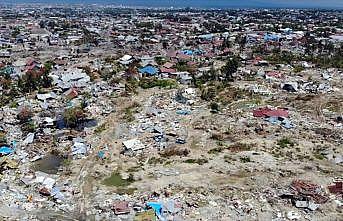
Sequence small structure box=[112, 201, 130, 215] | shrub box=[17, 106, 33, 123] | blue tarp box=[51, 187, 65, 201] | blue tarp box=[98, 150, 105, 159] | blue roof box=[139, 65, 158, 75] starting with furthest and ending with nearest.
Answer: blue roof box=[139, 65, 158, 75] < shrub box=[17, 106, 33, 123] < blue tarp box=[98, 150, 105, 159] < blue tarp box=[51, 187, 65, 201] < small structure box=[112, 201, 130, 215]

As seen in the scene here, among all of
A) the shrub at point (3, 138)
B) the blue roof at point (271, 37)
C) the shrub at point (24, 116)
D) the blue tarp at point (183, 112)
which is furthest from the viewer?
the blue roof at point (271, 37)

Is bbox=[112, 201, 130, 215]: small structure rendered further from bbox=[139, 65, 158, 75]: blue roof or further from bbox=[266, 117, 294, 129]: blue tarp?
bbox=[139, 65, 158, 75]: blue roof

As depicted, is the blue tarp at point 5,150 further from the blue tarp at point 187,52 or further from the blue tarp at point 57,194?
the blue tarp at point 187,52

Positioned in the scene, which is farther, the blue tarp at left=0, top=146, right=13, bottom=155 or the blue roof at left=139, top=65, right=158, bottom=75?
the blue roof at left=139, top=65, right=158, bottom=75

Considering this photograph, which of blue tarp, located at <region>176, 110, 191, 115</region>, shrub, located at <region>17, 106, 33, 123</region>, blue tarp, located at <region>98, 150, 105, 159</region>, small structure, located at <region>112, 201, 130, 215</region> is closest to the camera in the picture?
small structure, located at <region>112, 201, 130, 215</region>

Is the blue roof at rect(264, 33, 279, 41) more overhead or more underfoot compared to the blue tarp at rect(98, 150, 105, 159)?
more overhead

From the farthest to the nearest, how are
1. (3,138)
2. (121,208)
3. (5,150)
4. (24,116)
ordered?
(24,116) → (3,138) → (5,150) → (121,208)

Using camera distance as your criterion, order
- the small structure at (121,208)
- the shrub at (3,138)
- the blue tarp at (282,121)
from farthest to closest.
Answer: the blue tarp at (282,121)
the shrub at (3,138)
the small structure at (121,208)

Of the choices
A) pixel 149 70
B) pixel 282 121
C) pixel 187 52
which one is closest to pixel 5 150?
pixel 282 121

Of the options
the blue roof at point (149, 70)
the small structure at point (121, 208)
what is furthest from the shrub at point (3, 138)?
the blue roof at point (149, 70)

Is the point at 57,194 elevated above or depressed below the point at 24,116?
below

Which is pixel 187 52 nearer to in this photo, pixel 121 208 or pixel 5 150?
pixel 5 150

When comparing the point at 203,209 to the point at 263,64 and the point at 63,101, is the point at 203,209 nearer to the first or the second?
the point at 63,101

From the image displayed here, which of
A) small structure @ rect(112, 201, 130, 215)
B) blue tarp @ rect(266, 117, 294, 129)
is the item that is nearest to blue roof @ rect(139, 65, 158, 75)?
blue tarp @ rect(266, 117, 294, 129)
